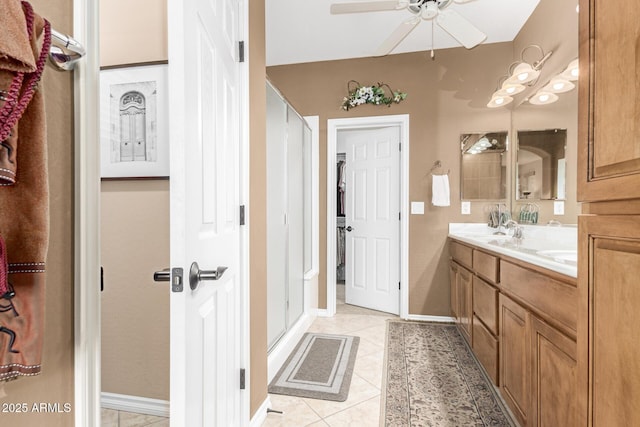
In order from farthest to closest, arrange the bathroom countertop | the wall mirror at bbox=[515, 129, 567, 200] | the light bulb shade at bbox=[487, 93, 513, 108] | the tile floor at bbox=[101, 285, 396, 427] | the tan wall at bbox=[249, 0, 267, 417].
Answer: the light bulb shade at bbox=[487, 93, 513, 108] < the wall mirror at bbox=[515, 129, 567, 200] < the tile floor at bbox=[101, 285, 396, 427] < the tan wall at bbox=[249, 0, 267, 417] < the bathroom countertop

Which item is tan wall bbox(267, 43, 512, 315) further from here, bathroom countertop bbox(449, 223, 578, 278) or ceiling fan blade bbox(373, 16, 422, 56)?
ceiling fan blade bbox(373, 16, 422, 56)

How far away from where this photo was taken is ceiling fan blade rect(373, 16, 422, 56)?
6.80 feet

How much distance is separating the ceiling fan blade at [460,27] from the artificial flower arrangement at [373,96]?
124 centimetres

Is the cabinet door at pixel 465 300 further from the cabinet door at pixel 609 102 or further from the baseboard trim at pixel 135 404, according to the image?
the baseboard trim at pixel 135 404

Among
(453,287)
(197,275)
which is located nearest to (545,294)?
(197,275)

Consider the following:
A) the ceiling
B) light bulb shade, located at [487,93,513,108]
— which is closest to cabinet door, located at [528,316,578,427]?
light bulb shade, located at [487,93,513,108]

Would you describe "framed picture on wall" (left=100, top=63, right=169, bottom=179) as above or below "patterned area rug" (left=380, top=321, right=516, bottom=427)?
above

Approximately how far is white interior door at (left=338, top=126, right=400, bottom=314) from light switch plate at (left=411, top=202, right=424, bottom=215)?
19cm

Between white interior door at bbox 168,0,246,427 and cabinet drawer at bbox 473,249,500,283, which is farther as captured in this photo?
cabinet drawer at bbox 473,249,500,283

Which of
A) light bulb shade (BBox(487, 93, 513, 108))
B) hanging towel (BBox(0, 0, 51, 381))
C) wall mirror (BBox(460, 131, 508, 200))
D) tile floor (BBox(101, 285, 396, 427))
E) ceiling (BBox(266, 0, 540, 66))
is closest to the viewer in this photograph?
hanging towel (BBox(0, 0, 51, 381))

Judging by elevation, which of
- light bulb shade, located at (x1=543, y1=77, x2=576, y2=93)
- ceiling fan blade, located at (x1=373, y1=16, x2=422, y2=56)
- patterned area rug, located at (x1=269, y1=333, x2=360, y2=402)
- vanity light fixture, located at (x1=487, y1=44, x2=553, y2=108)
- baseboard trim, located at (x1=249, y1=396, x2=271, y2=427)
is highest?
ceiling fan blade, located at (x1=373, y1=16, x2=422, y2=56)

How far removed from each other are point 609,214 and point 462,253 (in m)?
2.21

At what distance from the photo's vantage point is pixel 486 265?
2.07 meters

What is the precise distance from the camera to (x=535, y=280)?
139 cm
